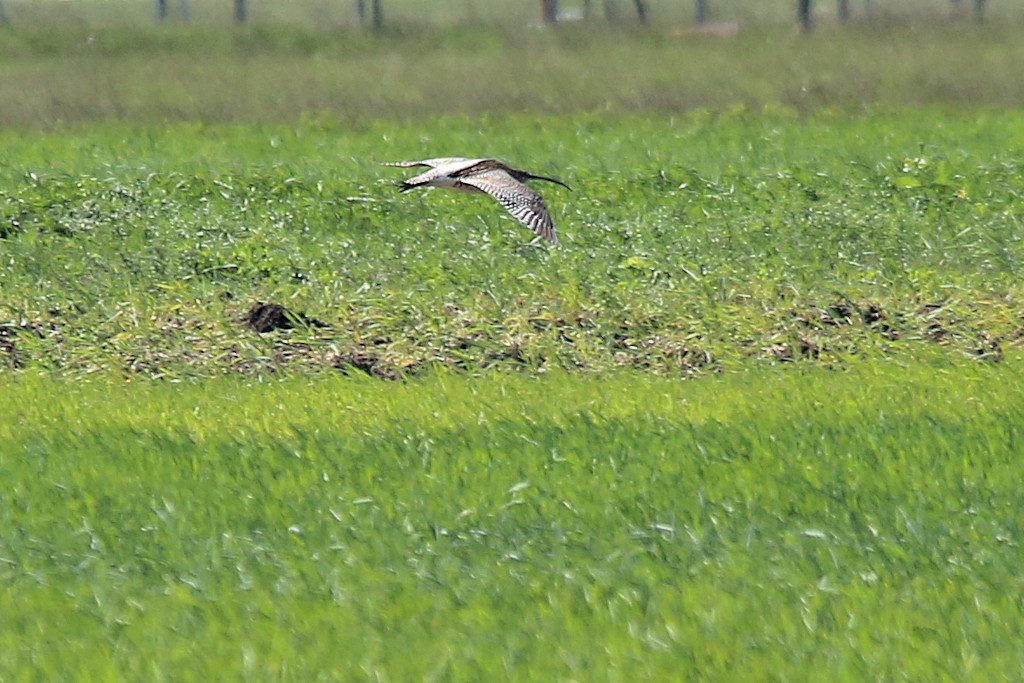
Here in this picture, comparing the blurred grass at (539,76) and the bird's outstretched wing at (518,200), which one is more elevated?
the bird's outstretched wing at (518,200)

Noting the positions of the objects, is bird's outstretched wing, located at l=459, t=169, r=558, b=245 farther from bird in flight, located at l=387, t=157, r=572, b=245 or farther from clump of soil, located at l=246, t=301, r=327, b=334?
clump of soil, located at l=246, t=301, r=327, b=334

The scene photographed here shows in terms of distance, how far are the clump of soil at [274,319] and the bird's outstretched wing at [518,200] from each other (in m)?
1.16

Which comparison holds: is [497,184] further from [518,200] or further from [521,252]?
[521,252]

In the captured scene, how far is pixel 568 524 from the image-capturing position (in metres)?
5.55

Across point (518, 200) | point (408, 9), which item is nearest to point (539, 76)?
point (518, 200)

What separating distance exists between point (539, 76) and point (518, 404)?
14.2 m

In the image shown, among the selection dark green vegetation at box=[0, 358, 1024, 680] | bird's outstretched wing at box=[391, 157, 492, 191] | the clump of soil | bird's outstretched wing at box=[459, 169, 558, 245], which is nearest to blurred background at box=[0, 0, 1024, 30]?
the clump of soil

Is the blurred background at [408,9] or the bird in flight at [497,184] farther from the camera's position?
the blurred background at [408,9]

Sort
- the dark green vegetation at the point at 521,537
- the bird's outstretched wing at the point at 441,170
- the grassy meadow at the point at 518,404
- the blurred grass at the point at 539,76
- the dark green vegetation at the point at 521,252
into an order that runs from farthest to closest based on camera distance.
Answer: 1. the blurred grass at the point at 539,76
2. the dark green vegetation at the point at 521,252
3. the bird's outstretched wing at the point at 441,170
4. the grassy meadow at the point at 518,404
5. the dark green vegetation at the point at 521,537

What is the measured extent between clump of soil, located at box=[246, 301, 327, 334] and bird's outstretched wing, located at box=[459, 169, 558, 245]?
3.79ft

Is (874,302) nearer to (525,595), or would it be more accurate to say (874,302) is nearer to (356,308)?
(356,308)

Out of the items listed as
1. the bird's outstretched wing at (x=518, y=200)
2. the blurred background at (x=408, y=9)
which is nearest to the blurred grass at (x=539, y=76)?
the bird's outstretched wing at (x=518, y=200)

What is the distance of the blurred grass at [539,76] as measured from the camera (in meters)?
19.0

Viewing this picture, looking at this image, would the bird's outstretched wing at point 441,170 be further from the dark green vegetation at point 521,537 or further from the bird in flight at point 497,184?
the dark green vegetation at point 521,537
